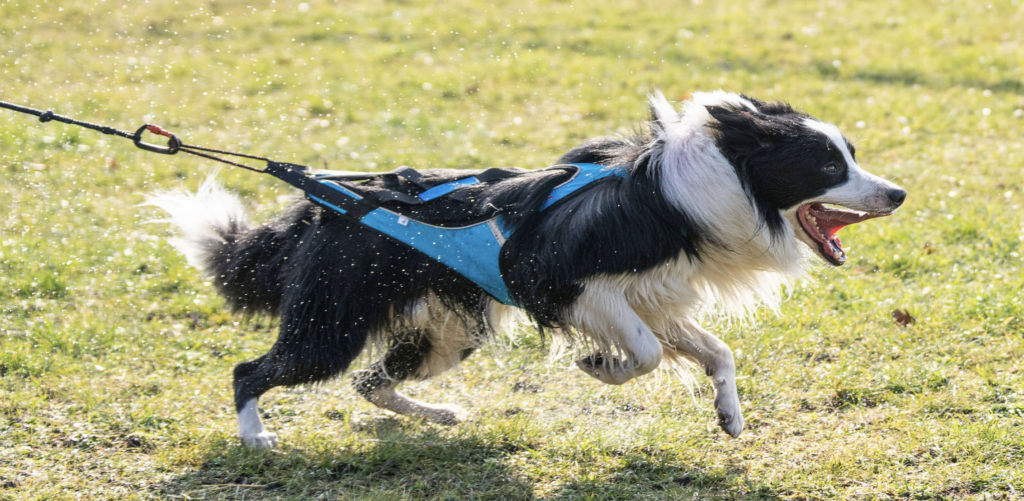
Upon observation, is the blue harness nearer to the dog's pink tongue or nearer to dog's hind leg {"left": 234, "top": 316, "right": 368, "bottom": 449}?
dog's hind leg {"left": 234, "top": 316, "right": 368, "bottom": 449}

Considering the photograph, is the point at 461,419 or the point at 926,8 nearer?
the point at 461,419

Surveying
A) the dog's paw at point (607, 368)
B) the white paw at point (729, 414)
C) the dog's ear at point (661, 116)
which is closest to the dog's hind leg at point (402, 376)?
the dog's paw at point (607, 368)

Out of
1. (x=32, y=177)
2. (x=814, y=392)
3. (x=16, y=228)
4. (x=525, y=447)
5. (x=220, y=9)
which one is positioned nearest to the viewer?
(x=525, y=447)

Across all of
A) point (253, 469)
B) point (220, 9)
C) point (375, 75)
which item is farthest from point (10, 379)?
point (220, 9)

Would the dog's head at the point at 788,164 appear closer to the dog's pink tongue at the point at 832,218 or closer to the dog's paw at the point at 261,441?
the dog's pink tongue at the point at 832,218

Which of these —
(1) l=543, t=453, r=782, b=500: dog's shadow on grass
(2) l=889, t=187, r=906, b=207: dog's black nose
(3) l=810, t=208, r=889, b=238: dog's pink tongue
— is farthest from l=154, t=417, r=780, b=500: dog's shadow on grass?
(2) l=889, t=187, r=906, b=207: dog's black nose

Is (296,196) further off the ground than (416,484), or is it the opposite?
(296,196)

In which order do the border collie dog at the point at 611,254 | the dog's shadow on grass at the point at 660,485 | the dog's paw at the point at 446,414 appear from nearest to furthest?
the dog's shadow on grass at the point at 660,485
the border collie dog at the point at 611,254
the dog's paw at the point at 446,414

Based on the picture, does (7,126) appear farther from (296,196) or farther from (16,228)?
(296,196)

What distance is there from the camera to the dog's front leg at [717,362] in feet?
11.1

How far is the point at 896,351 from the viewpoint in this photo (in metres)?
4.10

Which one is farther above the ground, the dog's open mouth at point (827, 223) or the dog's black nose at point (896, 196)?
the dog's black nose at point (896, 196)

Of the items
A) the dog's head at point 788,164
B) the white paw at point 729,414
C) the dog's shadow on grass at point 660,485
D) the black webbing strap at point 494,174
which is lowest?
the dog's shadow on grass at point 660,485

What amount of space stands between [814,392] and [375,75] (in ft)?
20.2
